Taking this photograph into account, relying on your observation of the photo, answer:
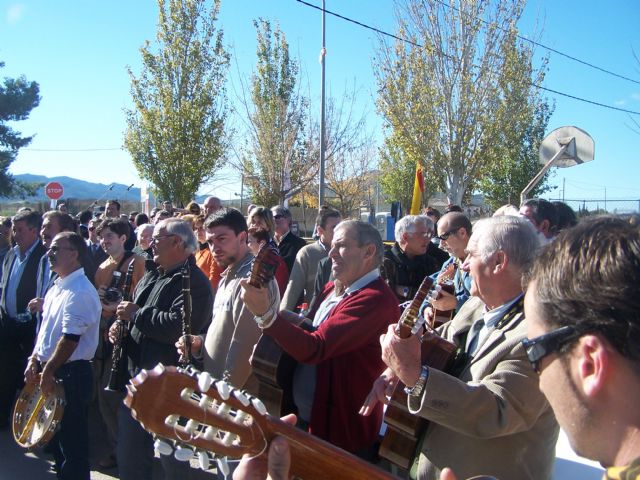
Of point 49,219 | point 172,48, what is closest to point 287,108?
point 172,48

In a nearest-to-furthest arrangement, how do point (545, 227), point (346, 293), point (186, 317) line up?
point (346, 293), point (186, 317), point (545, 227)

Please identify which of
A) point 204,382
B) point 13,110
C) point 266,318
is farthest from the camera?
point 13,110

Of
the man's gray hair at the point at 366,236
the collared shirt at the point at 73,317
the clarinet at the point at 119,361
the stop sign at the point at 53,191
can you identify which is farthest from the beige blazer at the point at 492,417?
the stop sign at the point at 53,191

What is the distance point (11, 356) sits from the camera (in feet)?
19.7

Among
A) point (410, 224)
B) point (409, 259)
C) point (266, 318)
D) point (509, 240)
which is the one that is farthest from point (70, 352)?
point (410, 224)

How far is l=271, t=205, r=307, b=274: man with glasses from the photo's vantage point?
6859 mm

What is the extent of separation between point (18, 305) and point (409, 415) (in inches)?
192

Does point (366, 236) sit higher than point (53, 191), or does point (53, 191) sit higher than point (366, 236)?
point (53, 191)

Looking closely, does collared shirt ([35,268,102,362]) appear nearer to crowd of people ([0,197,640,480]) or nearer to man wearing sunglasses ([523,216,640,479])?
crowd of people ([0,197,640,480])

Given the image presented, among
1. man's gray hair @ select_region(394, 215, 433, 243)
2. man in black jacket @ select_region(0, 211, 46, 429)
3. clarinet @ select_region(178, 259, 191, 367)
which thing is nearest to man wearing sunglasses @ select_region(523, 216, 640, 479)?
clarinet @ select_region(178, 259, 191, 367)

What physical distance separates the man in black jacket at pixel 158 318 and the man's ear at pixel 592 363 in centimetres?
288

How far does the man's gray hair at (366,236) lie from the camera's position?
3.18 meters

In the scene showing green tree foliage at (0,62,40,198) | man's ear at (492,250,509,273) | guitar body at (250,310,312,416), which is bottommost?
guitar body at (250,310,312,416)

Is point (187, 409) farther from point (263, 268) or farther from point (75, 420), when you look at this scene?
point (75, 420)
